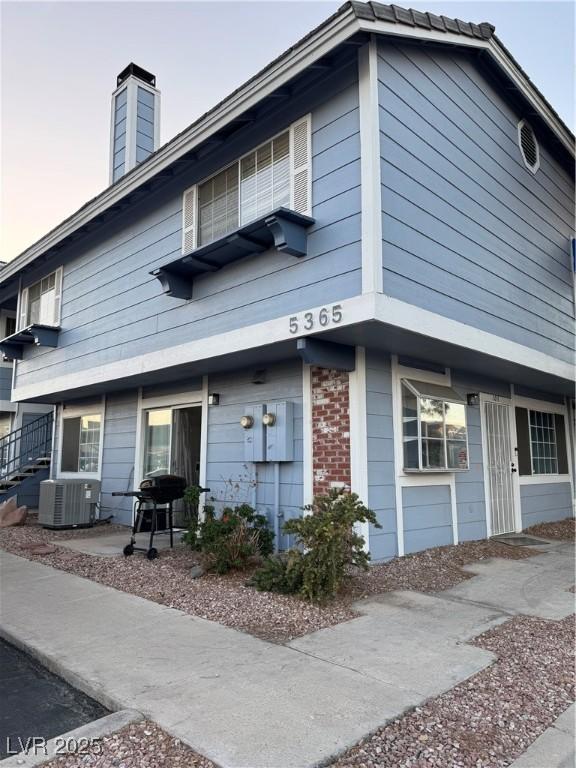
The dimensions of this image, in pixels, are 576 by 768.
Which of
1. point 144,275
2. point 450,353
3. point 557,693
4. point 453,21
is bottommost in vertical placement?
point 557,693

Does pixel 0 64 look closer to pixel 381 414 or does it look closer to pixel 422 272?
pixel 422 272

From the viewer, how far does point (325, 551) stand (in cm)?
475

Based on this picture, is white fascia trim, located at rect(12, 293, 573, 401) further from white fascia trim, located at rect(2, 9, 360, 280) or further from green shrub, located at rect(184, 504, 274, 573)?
white fascia trim, located at rect(2, 9, 360, 280)

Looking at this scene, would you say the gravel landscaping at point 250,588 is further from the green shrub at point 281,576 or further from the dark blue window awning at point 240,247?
the dark blue window awning at point 240,247

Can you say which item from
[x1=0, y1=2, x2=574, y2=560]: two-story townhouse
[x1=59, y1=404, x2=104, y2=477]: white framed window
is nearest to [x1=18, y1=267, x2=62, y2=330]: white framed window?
[x1=0, y1=2, x2=574, y2=560]: two-story townhouse

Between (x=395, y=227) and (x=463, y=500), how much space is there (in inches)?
157

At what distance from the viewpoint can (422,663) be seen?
138 inches

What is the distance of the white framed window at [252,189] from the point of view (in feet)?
19.8

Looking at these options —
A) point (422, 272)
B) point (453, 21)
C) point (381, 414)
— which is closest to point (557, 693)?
point (381, 414)

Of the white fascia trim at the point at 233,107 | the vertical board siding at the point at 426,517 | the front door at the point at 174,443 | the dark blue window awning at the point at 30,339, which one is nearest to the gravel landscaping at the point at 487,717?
the vertical board siding at the point at 426,517

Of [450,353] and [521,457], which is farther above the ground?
[450,353]

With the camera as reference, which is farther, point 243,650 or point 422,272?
point 422,272

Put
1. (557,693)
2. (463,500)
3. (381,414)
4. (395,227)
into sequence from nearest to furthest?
1. (557,693)
2. (395,227)
3. (381,414)
4. (463,500)

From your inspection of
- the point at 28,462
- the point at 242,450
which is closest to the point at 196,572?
the point at 242,450
